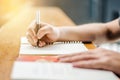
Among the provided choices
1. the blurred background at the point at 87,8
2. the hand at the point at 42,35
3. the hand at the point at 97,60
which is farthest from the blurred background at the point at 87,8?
the hand at the point at 97,60

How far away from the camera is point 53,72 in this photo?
796 millimetres

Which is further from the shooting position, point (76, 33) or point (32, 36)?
point (76, 33)

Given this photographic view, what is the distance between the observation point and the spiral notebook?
1.09 meters

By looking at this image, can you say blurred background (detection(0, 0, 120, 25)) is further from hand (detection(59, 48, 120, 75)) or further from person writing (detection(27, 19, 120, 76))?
hand (detection(59, 48, 120, 75))

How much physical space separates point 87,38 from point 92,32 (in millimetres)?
89

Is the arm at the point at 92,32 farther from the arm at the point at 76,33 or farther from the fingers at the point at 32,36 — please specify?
the fingers at the point at 32,36

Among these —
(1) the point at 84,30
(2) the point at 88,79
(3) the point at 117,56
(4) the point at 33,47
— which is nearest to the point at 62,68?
(2) the point at 88,79

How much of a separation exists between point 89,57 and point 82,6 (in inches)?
122

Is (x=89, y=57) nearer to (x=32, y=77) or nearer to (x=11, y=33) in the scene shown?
Answer: (x=32, y=77)

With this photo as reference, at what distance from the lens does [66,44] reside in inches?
49.2

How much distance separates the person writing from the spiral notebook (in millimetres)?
30

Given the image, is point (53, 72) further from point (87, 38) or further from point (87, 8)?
point (87, 8)

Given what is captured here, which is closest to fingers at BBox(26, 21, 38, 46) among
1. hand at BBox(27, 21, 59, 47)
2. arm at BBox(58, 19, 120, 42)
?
hand at BBox(27, 21, 59, 47)

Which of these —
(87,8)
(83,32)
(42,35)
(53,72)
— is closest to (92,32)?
(83,32)
